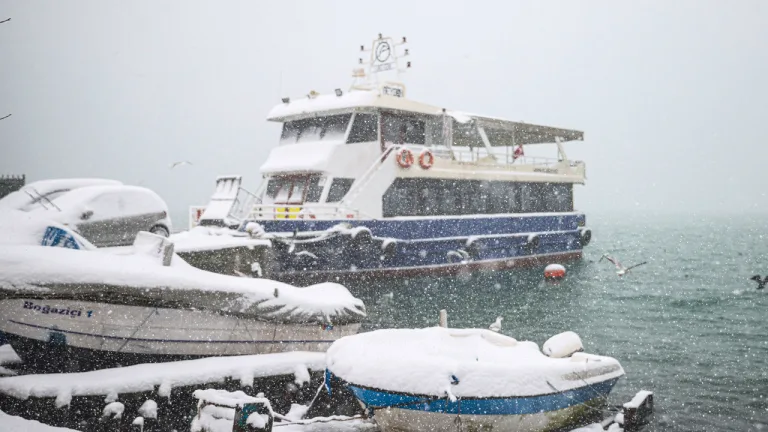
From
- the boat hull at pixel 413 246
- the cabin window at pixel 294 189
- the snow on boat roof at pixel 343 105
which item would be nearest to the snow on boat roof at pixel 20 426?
the boat hull at pixel 413 246

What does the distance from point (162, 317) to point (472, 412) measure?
390 cm

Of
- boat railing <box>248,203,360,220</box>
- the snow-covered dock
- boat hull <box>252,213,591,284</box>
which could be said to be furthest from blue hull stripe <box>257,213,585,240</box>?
the snow-covered dock

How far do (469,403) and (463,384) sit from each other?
7.9 inches

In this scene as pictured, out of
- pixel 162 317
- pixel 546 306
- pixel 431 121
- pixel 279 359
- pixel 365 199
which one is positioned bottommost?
pixel 546 306

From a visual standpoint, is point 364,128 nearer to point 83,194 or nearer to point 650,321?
point 83,194

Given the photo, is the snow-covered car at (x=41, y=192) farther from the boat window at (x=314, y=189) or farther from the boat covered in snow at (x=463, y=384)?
the boat covered in snow at (x=463, y=384)

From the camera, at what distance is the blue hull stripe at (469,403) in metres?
5.96

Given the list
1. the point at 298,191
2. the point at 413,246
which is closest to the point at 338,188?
the point at 298,191

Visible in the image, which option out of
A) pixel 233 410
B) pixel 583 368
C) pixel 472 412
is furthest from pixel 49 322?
pixel 583 368

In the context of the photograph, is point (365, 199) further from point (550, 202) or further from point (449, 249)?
point (550, 202)

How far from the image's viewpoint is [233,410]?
6.11 metres

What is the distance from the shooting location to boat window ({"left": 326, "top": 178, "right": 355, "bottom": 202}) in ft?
60.3

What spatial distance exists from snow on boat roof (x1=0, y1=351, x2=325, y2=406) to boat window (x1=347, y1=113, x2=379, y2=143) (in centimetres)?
1201

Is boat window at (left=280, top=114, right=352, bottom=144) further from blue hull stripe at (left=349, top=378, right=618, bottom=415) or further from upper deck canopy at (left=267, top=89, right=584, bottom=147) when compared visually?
blue hull stripe at (left=349, top=378, right=618, bottom=415)
